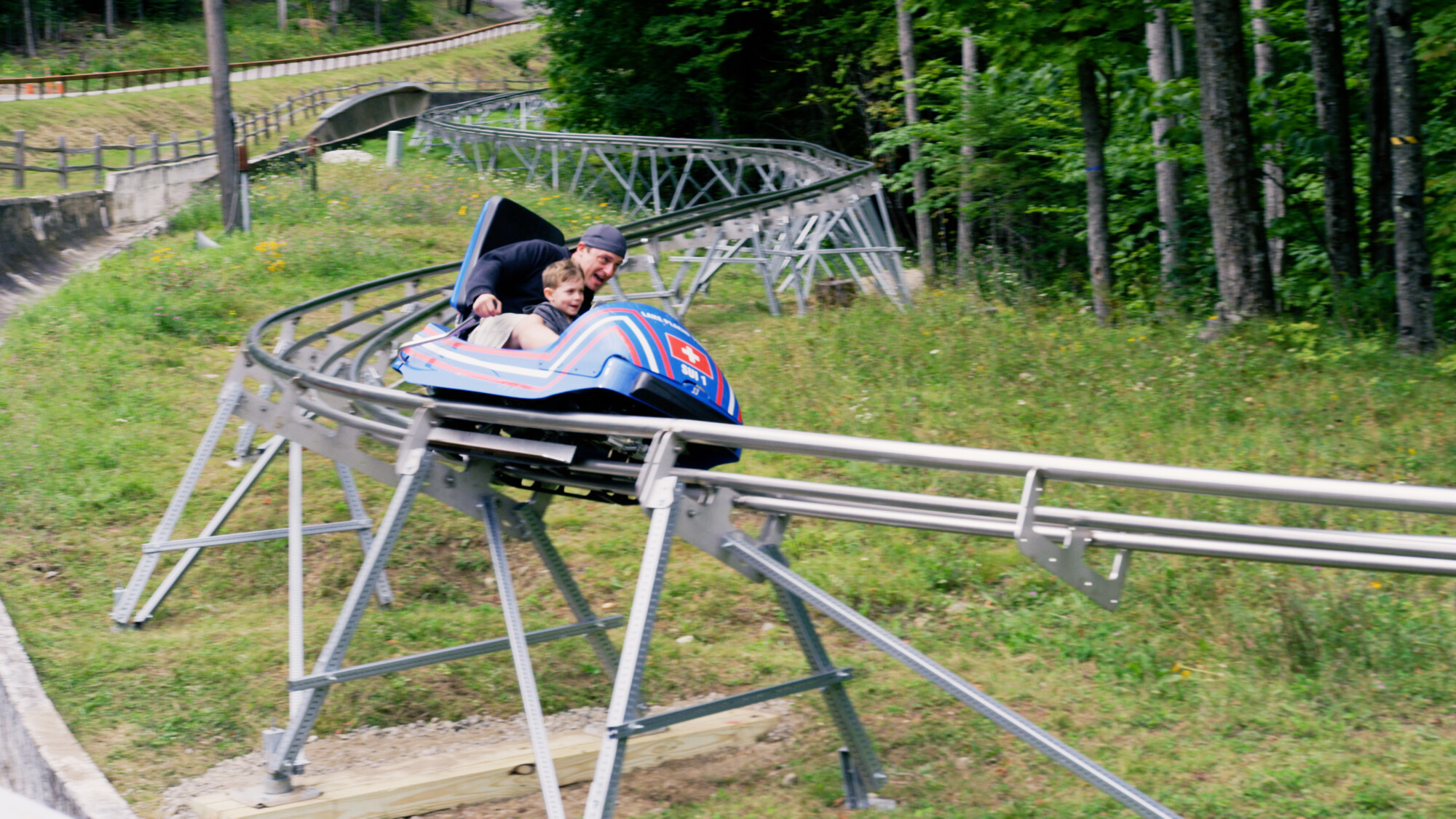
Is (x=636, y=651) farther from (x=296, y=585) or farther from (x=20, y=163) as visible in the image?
(x=20, y=163)

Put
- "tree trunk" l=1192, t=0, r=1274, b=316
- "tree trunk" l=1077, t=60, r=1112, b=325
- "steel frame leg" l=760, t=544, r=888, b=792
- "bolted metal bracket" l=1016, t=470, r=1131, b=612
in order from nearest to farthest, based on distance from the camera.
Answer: "bolted metal bracket" l=1016, t=470, r=1131, b=612, "steel frame leg" l=760, t=544, r=888, b=792, "tree trunk" l=1192, t=0, r=1274, b=316, "tree trunk" l=1077, t=60, r=1112, b=325

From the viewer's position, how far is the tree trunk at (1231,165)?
994cm

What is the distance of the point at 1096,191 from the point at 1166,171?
6.97 ft

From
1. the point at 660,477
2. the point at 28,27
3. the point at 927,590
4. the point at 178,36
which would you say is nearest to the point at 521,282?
the point at 660,477

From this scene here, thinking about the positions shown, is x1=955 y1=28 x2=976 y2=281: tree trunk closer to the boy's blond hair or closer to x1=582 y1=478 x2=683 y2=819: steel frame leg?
the boy's blond hair

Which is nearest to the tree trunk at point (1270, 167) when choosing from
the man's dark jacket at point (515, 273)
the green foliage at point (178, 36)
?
the man's dark jacket at point (515, 273)

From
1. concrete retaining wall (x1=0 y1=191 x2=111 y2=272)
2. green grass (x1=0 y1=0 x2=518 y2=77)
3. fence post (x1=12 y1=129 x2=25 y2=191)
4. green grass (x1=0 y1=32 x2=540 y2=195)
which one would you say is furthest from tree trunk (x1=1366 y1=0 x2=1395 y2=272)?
green grass (x1=0 y1=0 x2=518 y2=77)

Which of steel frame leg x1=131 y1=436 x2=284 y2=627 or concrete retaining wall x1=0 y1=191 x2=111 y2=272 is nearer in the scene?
steel frame leg x1=131 y1=436 x2=284 y2=627

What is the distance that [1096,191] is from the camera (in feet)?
41.5

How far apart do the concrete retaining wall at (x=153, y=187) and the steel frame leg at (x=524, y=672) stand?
1722 centimetres

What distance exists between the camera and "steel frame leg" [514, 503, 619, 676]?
208 inches

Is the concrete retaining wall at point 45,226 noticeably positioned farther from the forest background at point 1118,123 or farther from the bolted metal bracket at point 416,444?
the bolted metal bracket at point 416,444

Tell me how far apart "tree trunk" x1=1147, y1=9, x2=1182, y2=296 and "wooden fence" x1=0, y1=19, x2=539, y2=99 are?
2167 cm

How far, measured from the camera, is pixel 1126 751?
16.0 feet
